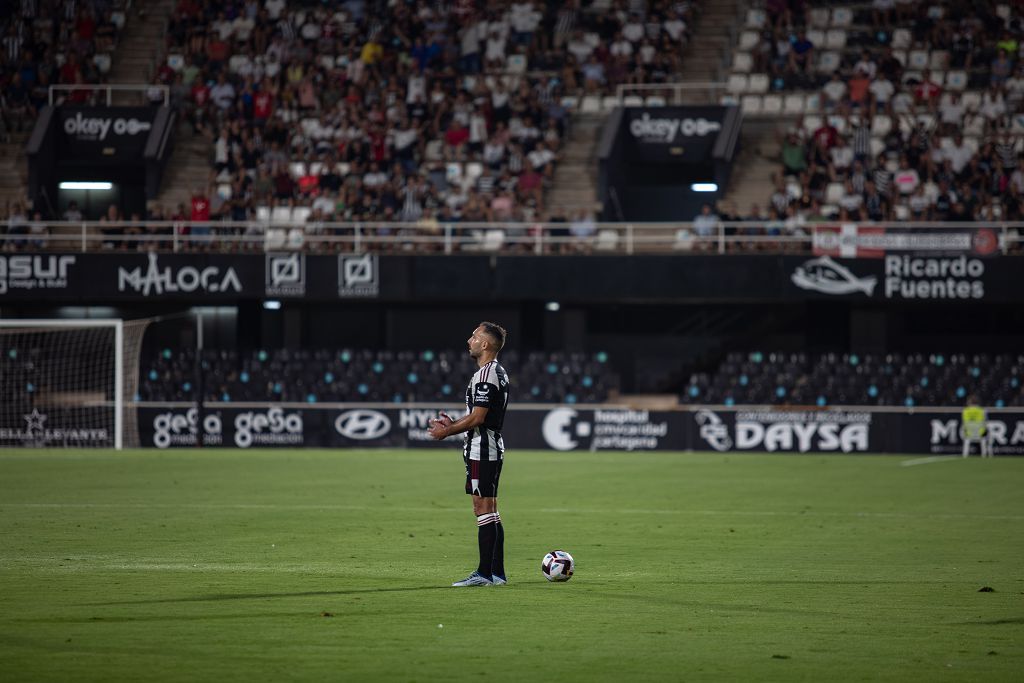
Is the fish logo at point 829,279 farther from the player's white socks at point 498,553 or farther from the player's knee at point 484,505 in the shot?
the player's knee at point 484,505

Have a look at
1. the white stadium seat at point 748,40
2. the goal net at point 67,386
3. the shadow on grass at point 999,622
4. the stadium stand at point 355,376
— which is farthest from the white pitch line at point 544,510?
the white stadium seat at point 748,40

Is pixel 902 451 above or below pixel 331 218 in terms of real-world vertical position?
below

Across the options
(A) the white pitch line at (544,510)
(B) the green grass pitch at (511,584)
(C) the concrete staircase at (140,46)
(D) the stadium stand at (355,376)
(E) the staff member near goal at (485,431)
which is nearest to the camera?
(B) the green grass pitch at (511,584)

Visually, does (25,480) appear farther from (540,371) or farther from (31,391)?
(540,371)

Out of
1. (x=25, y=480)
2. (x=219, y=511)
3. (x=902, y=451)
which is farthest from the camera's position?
(x=902, y=451)

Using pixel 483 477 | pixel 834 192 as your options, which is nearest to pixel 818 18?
pixel 834 192

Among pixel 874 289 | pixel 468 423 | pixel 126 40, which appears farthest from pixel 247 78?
pixel 468 423

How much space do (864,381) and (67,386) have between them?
19.3m

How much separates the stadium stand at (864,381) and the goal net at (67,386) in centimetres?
1376

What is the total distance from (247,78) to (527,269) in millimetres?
11185

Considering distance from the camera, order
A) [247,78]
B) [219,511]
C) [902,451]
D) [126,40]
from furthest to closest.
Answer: [126,40], [247,78], [902,451], [219,511]

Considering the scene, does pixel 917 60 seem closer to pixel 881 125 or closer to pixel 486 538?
pixel 881 125

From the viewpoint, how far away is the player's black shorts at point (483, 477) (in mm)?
10664

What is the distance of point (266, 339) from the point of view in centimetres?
4084
